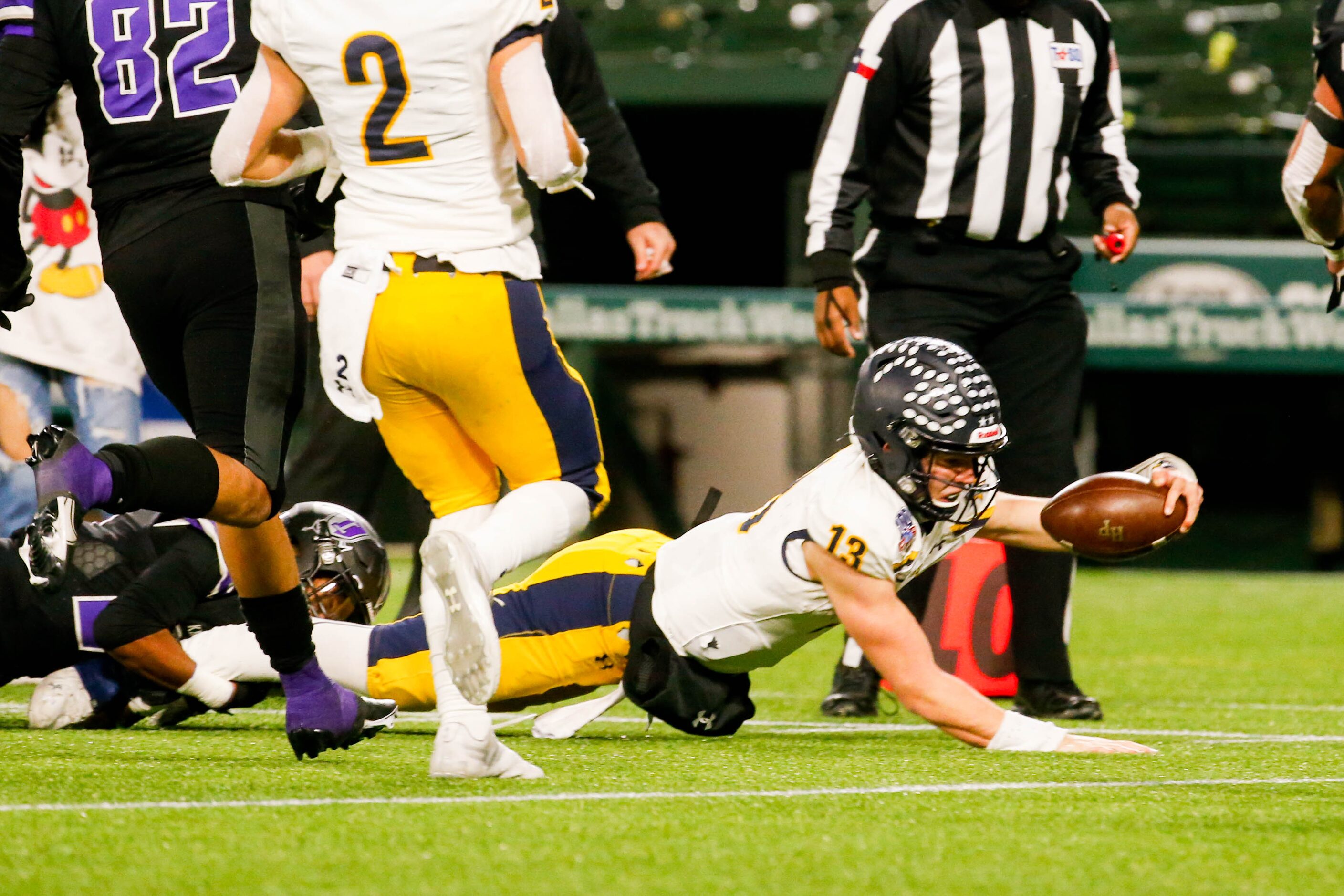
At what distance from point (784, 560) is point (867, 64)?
5.34 ft

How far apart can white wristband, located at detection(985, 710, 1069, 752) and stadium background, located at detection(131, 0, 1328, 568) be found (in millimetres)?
7199

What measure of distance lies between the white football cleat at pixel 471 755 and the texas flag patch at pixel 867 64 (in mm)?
2154

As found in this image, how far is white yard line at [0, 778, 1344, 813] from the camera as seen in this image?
2.59m

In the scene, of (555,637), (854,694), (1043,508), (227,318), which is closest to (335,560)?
(555,637)

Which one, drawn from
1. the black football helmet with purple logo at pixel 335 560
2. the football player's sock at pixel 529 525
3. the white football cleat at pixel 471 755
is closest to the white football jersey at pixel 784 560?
the football player's sock at pixel 529 525

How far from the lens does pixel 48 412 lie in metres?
4.89

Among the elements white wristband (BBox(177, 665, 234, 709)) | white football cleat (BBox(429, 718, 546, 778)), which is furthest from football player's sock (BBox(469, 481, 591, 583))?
white wristband (BBox(177, 665, 234, 709))

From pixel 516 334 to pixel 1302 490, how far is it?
29.6 ft

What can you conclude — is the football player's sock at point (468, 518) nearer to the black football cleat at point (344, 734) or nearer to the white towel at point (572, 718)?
the black football cleat at point (344, 734)

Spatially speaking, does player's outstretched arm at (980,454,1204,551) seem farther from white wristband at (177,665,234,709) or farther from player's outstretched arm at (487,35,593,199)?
white wristband at (177,665,234,709)

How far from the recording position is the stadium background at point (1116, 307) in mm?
10453

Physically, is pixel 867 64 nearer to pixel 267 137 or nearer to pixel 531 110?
pixel 531 110

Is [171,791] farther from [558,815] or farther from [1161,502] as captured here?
[1161,502]

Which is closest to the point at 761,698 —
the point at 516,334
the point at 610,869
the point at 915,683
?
the point at 915,683
